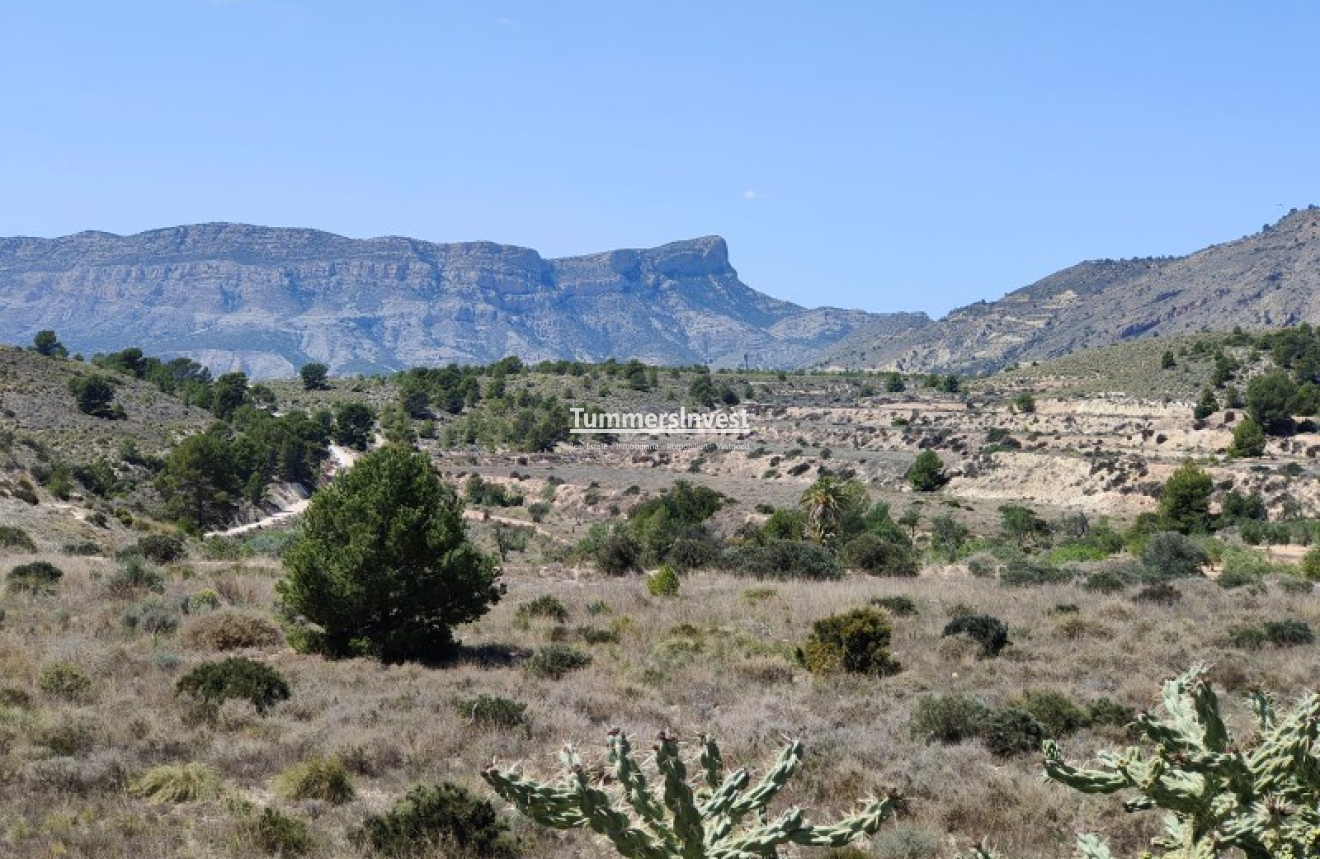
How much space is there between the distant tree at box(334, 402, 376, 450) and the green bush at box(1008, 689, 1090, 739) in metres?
84.8

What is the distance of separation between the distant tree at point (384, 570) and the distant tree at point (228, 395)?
7864cm

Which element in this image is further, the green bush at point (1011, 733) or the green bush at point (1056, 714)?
the green bush at point (1056, 714)

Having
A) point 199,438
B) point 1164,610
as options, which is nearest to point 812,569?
point 1164,610

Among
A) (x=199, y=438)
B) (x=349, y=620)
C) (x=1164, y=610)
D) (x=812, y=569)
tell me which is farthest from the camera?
(x=199, y=438)

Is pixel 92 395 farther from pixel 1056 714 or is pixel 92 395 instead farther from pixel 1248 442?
pixel 1056 714

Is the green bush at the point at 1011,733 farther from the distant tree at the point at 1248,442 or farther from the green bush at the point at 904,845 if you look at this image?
the distant tree at the point at 1248,442

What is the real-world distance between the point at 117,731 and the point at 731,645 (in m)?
10.2

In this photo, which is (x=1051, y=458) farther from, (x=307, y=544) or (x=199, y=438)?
(x=307, y=544)

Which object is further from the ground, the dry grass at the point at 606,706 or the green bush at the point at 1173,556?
the dry grass at the point at 606,706

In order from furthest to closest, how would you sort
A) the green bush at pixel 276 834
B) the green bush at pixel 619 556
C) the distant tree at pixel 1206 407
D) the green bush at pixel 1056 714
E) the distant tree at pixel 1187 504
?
1. the distant tree at pixel 1206 407
2. the distant tree at pixel 1187 504
3. the green bush at pixel 619 556
4. the green bush at pixel 1056 714
5. the green bush at pixel 276 834

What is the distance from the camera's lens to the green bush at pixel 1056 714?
44.5 feet

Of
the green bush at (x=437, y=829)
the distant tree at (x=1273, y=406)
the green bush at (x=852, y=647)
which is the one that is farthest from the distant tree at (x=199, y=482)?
the distant tree at (x=1273, y=406)

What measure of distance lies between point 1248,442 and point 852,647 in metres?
60.7

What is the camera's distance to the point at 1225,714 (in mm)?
14180
